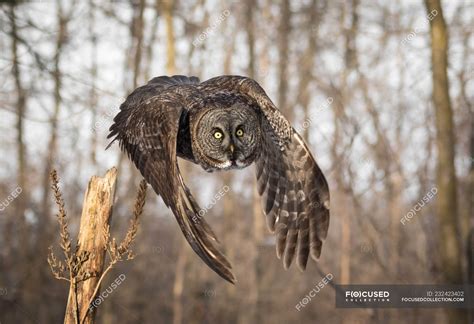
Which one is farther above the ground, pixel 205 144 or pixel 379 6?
pixel 379 6

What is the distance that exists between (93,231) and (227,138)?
5.11 ft

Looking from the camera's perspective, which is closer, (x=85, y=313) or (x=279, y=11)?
(x=85, y=313)

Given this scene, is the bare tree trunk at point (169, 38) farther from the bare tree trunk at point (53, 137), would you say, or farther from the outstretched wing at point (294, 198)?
the outstretched wing at point (294, 198)

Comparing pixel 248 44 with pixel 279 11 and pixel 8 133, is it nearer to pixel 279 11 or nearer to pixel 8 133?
pixel 279 11

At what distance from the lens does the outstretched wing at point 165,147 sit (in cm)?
340

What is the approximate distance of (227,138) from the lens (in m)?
4.90

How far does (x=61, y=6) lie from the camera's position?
12.5 m

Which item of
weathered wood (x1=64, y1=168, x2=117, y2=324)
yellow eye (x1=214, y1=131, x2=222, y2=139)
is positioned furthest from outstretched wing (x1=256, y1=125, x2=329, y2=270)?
weathered wood (x1=64, y1=168, x2=117, y2=324)

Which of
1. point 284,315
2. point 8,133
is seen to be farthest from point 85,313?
point 284,315

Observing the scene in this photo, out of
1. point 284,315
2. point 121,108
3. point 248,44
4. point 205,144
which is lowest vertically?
point 284,315

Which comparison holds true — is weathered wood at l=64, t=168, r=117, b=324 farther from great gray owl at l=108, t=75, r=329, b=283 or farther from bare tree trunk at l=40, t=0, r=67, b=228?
bare tree trunk at l=40, t=0, r=67, b=228

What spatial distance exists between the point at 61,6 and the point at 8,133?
305cm

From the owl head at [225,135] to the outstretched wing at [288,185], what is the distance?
17 cm

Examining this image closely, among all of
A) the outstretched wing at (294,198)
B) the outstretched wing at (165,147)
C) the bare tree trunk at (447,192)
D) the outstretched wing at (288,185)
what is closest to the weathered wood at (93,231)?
the outstretched wing at (165,147)
